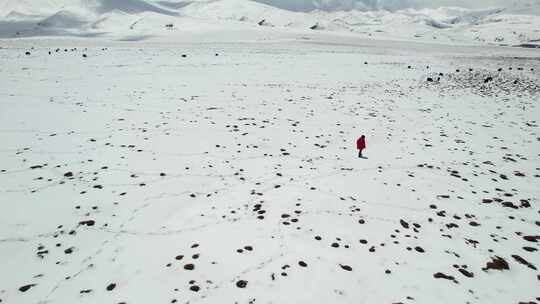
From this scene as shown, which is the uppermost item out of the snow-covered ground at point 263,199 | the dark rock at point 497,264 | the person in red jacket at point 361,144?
the person in red jacket at point 361,144

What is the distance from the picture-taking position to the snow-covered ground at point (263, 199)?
6469 mm

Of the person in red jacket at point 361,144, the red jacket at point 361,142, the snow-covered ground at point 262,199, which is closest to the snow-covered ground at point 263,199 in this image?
the snow-covered ground at point 262,199

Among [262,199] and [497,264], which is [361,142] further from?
[497,264]

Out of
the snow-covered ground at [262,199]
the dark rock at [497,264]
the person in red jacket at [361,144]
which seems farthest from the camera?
the person in red jacket at [361,144]

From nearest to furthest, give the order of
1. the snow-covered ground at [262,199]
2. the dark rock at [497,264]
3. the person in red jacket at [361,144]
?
1. the snow-covered ground at [262,199]
2. the dark rock at [497,264]
3. the person in red jacket at [361,144]

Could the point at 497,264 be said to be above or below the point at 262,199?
below

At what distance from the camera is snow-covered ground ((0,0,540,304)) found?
21.2ft

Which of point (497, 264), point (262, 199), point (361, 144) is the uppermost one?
point (361, 144)

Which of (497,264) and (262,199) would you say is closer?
(497,264)

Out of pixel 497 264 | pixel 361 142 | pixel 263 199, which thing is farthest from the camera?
pixel 361 142

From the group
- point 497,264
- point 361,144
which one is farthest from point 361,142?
point 497,264

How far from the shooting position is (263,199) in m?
9.27

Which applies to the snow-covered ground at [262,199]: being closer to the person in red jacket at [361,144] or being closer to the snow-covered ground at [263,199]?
the snow-covered ground at [263,199]

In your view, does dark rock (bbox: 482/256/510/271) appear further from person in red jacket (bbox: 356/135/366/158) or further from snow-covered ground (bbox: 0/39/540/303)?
person in red jacket (bbox: 356/135/366/158)
